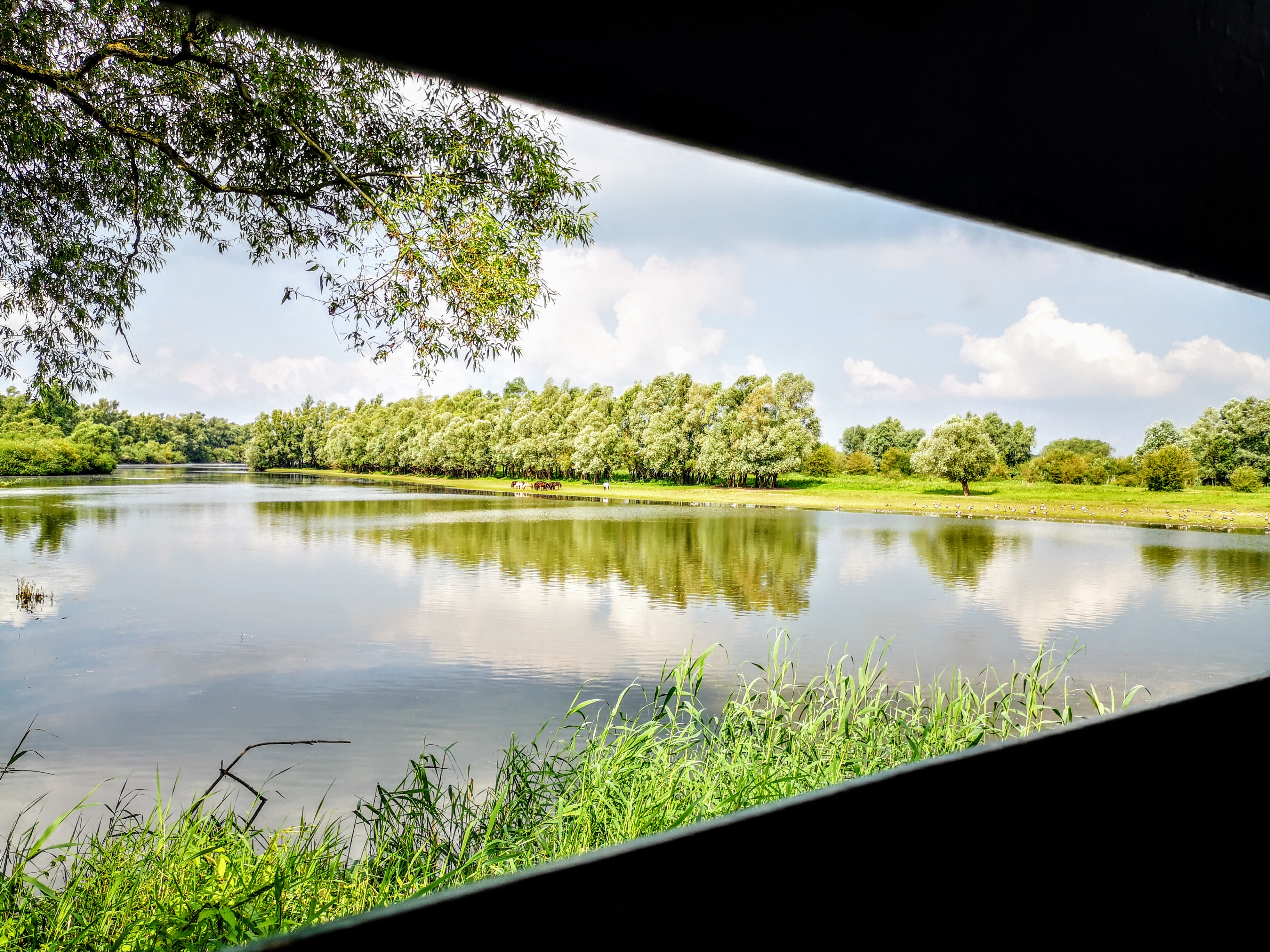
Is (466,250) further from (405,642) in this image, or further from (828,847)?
(405,642)

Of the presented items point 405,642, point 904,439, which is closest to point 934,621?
point 405,642

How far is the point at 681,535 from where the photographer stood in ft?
81.3

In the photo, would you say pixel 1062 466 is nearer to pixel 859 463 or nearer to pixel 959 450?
pixel 959 450

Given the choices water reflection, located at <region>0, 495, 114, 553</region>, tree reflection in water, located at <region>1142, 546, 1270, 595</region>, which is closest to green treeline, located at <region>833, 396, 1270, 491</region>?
tree reflection in water, located at <region>1142, 546, 1270, 595</region>

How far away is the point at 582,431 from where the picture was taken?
29359 millimetres

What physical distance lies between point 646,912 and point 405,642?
11.9m

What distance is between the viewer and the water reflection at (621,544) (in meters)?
15.7

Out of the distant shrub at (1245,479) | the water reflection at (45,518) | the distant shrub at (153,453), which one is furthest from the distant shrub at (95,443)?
the distant shrub at (1245,479)

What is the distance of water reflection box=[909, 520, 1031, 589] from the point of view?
1758cm

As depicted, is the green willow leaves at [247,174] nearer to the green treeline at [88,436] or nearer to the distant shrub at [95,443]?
the green treeline at [88,436]

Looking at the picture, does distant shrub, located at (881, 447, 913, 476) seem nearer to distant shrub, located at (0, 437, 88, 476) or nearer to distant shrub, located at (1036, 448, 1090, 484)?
distant shrub, located at (1036, 448, 1090, 484)

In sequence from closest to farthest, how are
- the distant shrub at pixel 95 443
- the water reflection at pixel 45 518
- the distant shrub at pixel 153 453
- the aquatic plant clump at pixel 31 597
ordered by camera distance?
1. the aquatic plant clump at pixel 31 597
2. the distant shrub at pixel 95 443
3. the distant shrub at pixel 153 453
4. the water reflection at pixel 45 518

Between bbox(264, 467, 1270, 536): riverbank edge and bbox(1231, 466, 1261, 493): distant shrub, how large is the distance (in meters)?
1.23

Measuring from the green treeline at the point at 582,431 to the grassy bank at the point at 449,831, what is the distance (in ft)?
73.9
